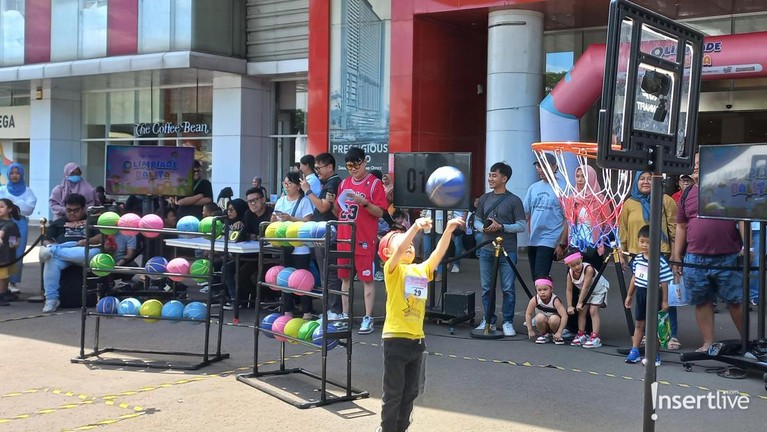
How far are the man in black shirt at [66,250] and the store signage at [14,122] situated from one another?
61.3 ft

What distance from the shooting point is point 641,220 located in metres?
8.82

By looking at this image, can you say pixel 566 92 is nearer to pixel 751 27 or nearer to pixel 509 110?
pixel 509 110

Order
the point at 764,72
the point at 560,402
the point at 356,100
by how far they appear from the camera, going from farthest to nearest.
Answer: the point at 356,100 < the point at 764,72 < the point at 560,402

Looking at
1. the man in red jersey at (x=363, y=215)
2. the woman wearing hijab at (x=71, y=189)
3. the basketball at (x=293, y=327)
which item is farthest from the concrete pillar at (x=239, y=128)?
the basketball at (x=293, y=327)

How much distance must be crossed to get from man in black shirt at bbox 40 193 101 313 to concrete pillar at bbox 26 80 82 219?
16118 millimetres

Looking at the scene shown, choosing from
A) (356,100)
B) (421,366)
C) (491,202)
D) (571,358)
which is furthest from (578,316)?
(356,100)

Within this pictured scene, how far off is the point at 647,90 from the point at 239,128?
62.4ft

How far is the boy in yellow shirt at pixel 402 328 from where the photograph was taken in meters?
5.43

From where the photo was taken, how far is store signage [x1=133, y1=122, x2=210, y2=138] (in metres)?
24.0

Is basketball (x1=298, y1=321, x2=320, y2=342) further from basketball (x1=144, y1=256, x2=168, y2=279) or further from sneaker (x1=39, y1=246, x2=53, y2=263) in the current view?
sneaker (x1=39, y1=246, x2=53, y2=263)

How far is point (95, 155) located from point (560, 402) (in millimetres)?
23534

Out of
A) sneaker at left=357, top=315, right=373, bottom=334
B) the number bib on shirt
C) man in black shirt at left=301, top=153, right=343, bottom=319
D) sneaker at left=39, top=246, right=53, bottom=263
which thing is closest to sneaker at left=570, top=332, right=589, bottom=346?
sneaker at left=357, top=315, right=373, bottom=334

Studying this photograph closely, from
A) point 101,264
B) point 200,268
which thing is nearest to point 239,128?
point 101,264

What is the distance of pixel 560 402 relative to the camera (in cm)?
657
